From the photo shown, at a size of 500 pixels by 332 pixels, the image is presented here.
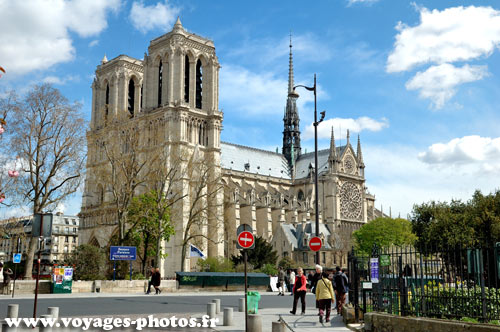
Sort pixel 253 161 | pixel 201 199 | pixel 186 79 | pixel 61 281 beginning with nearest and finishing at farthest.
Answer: pixel 61 281, pixel 201 199, pixel 186 79, pixel 253 161

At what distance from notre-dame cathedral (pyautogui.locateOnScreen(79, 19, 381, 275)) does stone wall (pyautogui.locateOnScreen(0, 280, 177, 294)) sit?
24518mm

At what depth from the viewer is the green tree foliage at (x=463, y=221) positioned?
139ft

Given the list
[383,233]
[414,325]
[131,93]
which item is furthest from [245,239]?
[131,93]

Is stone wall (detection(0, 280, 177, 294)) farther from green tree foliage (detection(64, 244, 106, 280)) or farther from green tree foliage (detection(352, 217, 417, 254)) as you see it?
green tree foliage (detection(352, 217, 417, 254))

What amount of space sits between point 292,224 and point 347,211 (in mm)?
13216

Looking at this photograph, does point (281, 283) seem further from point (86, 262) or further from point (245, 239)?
point (245, 239)

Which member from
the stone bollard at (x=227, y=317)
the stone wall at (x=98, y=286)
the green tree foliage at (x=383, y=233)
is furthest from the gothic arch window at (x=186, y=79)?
the stone bollard at (x=227, y=317)

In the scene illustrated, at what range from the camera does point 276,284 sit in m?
39.5

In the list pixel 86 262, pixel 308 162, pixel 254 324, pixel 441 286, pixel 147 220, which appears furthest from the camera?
pixel 308 162

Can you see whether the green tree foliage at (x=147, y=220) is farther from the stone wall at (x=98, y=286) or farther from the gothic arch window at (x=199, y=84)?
the gothic arch window at (x=199, y=84)

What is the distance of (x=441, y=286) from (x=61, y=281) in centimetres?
2218

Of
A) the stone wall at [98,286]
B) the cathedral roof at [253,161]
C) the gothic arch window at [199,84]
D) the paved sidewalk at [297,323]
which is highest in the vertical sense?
the gothic arch window at [199,84]

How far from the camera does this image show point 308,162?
3981 inches

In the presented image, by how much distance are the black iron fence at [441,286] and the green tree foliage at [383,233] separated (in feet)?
223
